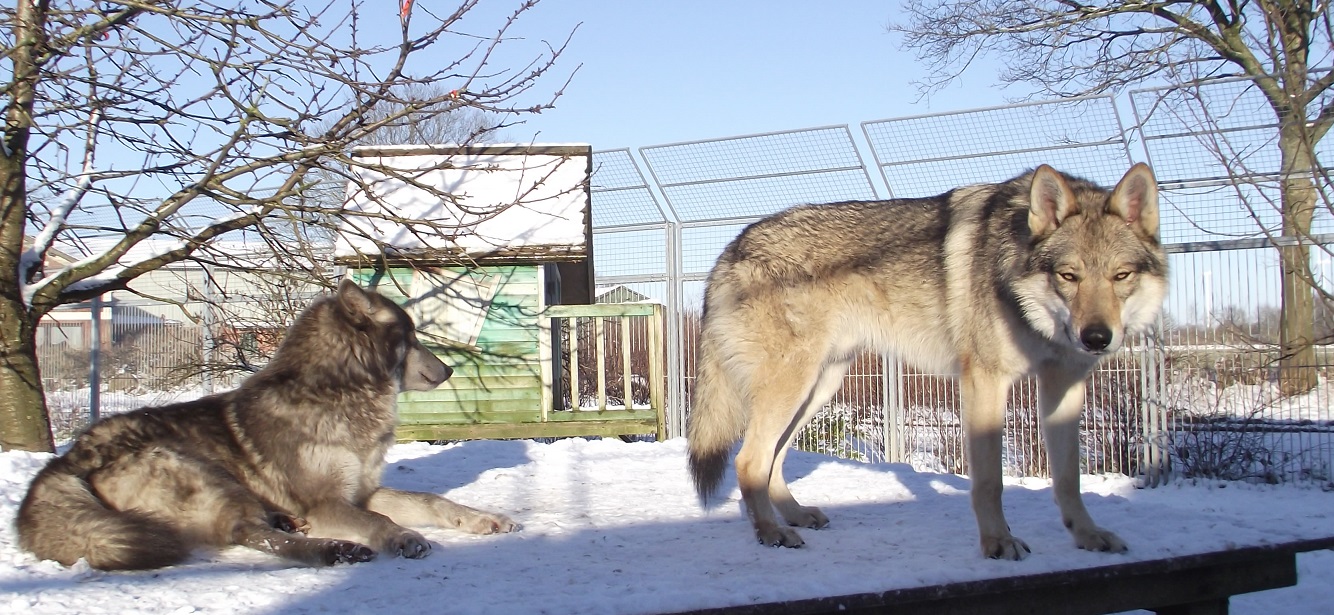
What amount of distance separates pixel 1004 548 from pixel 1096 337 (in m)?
0.84

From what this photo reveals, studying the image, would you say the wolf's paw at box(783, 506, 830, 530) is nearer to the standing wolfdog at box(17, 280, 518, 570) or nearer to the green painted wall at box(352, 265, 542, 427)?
the standing wolfdog at box(17, 280, 518, 570)

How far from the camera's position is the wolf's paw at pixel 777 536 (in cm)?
362

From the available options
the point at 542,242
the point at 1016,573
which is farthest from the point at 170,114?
the point at 1016,573

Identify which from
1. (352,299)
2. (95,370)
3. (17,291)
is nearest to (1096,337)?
(352,299)

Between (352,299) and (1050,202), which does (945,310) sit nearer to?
(1050,202)

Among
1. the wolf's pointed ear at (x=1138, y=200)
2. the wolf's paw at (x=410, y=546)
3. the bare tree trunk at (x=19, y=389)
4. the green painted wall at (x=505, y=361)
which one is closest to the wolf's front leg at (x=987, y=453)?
the wolf's pointed ear at (x=1138, y=200)

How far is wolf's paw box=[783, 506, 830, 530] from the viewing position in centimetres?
418

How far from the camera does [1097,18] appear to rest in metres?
13.8

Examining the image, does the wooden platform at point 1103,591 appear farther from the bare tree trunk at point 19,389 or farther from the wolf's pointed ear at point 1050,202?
the bare tree trunk at point 19,389

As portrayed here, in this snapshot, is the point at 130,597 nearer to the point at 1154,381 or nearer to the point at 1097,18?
the point at 1154,381

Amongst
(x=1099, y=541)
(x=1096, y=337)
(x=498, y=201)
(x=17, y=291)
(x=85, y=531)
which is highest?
(x=498, y=201)

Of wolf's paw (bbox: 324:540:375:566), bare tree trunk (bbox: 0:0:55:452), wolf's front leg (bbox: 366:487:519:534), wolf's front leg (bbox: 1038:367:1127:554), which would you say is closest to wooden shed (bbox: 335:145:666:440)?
bare tree trunk (bbox: 0:0:55:452)

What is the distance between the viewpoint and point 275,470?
3.73 metres

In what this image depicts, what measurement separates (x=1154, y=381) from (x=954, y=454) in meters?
2.06
